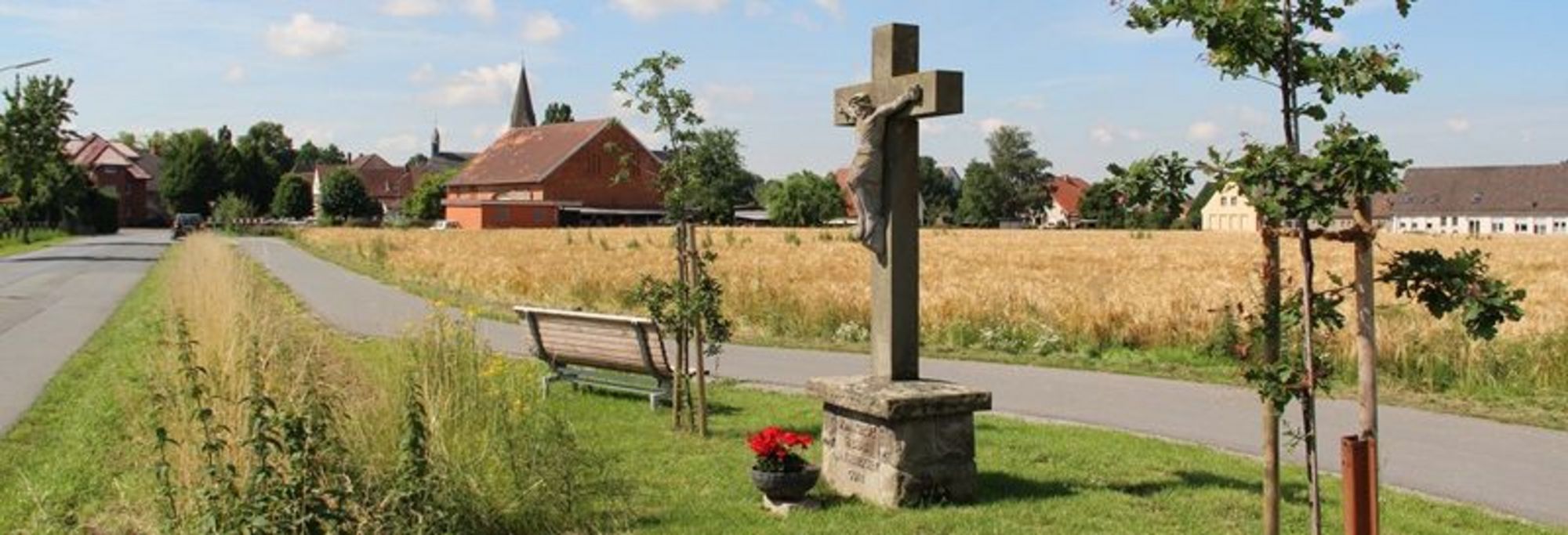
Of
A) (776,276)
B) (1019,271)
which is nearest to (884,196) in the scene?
(776,276)

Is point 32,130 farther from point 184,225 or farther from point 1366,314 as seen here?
point 1366,314

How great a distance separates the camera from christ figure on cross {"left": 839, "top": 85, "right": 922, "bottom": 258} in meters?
7.04

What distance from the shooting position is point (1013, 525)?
6.56 meters

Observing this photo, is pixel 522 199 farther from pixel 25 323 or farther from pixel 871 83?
pixel 871 83

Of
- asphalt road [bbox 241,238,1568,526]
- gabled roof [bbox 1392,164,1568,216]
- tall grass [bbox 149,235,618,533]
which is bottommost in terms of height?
asphalt road [bbox 241,238,1568,526]

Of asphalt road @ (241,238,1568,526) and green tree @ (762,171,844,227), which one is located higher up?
green tree @ (762,171,844,227)

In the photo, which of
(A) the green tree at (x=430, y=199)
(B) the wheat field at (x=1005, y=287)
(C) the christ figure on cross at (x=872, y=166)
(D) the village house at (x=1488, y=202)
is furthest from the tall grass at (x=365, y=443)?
(A) the green tree at (x=430, y=199)

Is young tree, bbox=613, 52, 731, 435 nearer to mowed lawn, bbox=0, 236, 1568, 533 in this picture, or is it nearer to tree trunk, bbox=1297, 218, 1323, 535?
mowed lawn, bbox=0, 236, 1568, 533

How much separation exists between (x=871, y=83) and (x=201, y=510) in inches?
158

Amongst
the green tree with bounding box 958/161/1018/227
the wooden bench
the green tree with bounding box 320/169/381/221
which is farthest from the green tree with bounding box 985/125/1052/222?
the wooden bench

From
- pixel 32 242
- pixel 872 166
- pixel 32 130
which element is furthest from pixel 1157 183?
pixel 32 242

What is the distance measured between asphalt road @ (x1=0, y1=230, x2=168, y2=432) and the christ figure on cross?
688 centimetres

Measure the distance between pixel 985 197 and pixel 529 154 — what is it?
43.2 meters

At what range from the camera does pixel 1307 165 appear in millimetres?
3943
